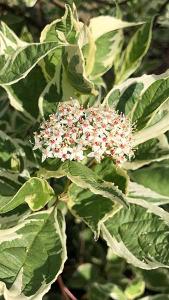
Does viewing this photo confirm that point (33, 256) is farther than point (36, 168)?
No

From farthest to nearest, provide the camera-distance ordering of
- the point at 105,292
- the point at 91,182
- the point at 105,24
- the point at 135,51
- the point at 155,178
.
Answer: the point at 105,292, the point at 135,51, the point at 155,178, the point at 105,24, the point at 91,182

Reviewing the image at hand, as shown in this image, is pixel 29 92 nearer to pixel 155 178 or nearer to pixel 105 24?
pixel 105 24

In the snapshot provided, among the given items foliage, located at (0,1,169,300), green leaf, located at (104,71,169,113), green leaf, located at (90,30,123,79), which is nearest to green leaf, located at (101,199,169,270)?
foliage, located at (0,1,169,300)

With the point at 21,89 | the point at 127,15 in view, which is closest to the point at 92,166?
the point at 21,89

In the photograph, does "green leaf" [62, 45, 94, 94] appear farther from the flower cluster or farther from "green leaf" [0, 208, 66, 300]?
"green leaf" [0, 208, 66, 300]

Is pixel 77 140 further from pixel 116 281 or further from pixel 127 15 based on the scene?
pixel 127 15

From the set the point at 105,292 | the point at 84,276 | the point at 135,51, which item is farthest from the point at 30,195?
the point at 84,276
